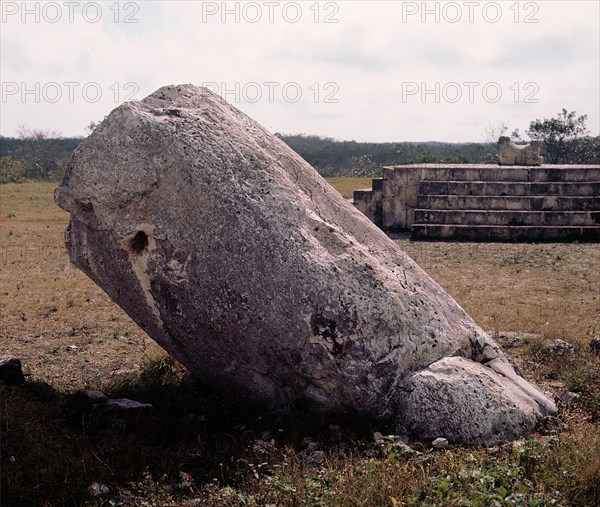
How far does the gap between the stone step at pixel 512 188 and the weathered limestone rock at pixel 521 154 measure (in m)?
A: 2.27

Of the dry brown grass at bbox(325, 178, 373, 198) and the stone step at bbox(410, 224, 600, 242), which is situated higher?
the dry brown grass at bbox(325, 178, 373, 198)

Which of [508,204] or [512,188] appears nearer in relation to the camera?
[508,204]

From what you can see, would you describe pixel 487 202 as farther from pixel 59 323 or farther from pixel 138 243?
pixel 138 243

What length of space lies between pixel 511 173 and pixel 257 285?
14843 millimetres

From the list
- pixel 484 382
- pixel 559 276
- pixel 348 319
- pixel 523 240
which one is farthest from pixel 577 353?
pixel 523 240

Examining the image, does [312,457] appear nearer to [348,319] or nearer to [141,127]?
[348,319]

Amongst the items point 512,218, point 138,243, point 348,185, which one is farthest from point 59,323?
point 348,185

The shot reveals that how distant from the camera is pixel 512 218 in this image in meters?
17.6

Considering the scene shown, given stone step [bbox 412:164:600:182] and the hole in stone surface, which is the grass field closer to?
the hole in stone surface

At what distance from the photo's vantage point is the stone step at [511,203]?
17906 mm

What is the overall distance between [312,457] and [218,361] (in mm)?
1010

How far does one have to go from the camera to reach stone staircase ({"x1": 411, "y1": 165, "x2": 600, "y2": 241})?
56.8 feet

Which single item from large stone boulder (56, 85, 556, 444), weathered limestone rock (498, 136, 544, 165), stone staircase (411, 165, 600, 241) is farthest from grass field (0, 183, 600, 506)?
weathered limestone rock (498, 136, 544, 165)

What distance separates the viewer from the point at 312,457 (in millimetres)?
4547
